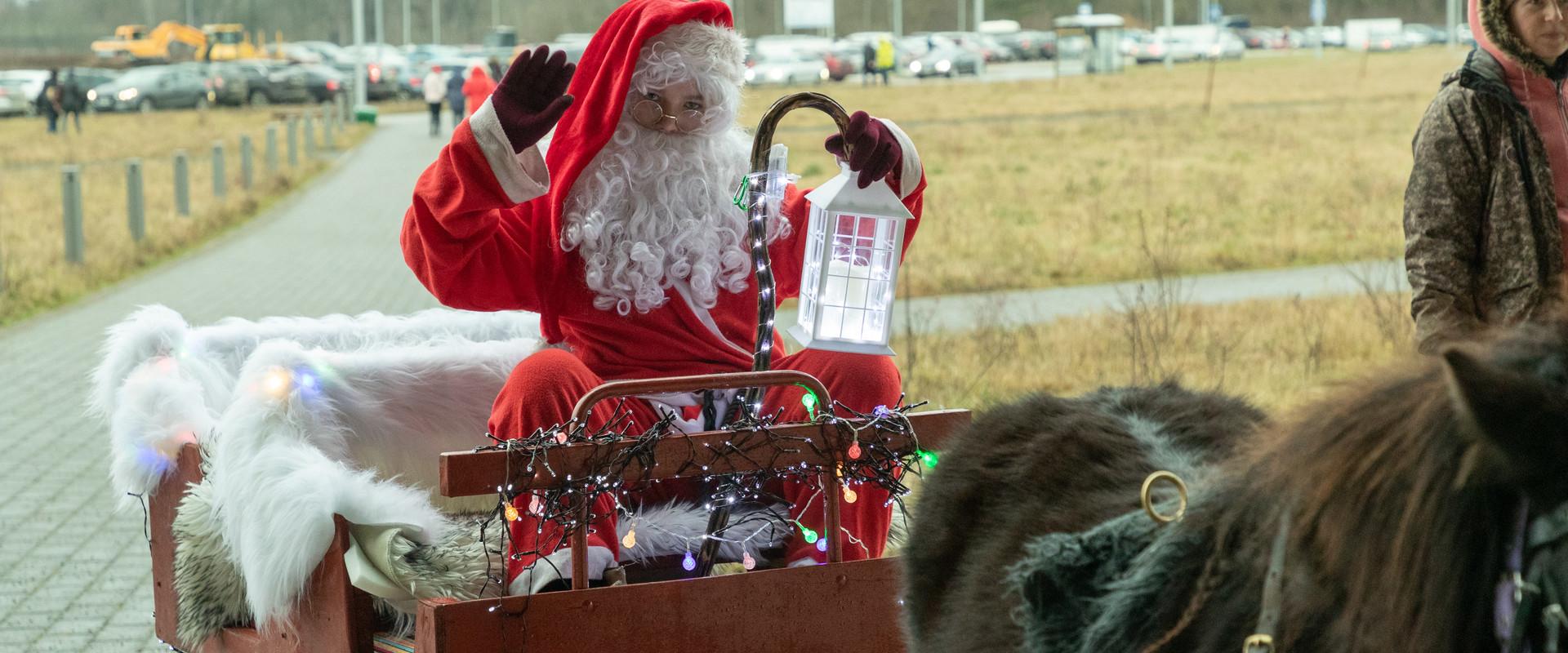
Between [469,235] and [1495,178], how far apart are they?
2.32 metres

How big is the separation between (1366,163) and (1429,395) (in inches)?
724

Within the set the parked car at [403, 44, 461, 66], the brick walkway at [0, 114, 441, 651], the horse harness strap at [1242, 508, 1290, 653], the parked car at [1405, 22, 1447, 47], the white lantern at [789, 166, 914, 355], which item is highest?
the parked car at [1405, 22, 1447, 47]

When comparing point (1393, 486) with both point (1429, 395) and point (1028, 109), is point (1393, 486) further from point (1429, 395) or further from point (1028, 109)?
point (1028, 109)

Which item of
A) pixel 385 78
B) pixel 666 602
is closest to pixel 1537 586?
pixel 666 602

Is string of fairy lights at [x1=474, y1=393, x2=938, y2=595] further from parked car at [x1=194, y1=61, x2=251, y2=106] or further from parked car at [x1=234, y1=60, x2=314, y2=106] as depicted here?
parked car at [x1=234, y1=60, x2=314, y2=106]

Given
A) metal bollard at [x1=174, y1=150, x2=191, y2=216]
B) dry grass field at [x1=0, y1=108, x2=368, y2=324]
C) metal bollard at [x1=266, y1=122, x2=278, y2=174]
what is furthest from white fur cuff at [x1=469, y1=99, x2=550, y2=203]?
metal bollard at [x1=266, y1=122, x2=278, y2=174]

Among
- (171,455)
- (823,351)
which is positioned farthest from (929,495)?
(171,455)

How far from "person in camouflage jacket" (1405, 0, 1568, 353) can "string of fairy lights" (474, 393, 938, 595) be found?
1285 mm

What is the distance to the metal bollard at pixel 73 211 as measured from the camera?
13086 mm

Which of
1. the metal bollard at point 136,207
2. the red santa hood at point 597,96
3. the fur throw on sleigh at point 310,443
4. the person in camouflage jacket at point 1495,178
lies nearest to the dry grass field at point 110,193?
the metal bollard at point 136,207

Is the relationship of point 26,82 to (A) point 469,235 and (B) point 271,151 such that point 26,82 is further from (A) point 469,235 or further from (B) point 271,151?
(A) point 469,235

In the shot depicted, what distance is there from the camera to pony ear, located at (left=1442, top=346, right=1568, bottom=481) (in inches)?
49.9

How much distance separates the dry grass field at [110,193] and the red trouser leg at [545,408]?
9.69 m

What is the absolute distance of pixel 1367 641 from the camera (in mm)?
1432
